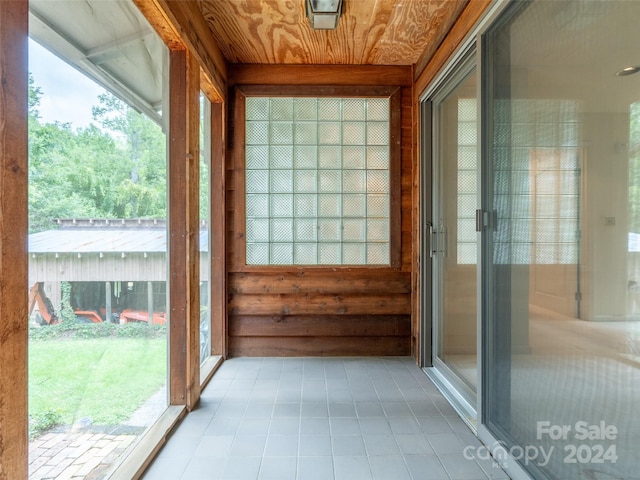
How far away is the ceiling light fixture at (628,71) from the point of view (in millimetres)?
921

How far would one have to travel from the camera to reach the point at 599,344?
1037mm

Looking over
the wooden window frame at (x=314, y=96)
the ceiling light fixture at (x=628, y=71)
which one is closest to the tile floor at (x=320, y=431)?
the wooden window frame at (x=314, y=96)

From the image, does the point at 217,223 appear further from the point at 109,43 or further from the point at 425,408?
the point at 425,408

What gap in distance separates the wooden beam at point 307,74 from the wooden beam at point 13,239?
2101 millimetres

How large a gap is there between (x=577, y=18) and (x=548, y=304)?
101cm

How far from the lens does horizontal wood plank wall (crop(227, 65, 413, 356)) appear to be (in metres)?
2.83

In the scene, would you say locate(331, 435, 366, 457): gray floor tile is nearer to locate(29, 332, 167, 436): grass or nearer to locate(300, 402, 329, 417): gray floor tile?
locate(300, 402, 329, 417): gray floor tile

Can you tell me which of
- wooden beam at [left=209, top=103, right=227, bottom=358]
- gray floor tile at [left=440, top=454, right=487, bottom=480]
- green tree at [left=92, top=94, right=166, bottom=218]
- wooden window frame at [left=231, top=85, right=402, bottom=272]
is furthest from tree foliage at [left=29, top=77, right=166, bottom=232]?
gray floor tile at [left=440, top=454, right=487, bottom=480]

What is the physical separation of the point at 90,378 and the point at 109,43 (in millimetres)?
1380

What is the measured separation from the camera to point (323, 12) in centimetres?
206

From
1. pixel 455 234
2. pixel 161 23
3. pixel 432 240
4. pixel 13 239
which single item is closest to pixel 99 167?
pixel 13 239

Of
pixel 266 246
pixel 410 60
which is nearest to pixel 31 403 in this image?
pixel 266 246

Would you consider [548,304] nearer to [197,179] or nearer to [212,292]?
[197,179]

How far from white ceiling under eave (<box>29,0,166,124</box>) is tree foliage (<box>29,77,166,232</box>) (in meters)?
0.10
